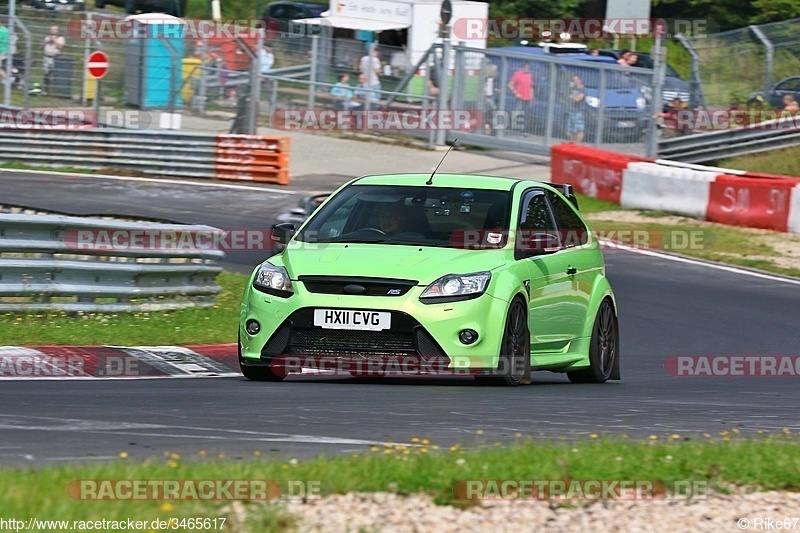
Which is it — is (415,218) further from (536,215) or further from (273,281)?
(273,281)

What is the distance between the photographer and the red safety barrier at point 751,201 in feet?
70.4

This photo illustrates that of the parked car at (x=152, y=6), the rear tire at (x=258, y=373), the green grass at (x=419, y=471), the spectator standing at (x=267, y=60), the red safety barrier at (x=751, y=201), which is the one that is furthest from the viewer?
the parked car at (x=152, y=6)

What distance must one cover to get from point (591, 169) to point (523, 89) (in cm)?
542

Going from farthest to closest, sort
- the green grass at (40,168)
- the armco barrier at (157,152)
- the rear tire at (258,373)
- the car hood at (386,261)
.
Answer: the armco barrier at (157,152) → the green grass at (40,168) → the rear tire at (258,373) → the car hood at (386,261)

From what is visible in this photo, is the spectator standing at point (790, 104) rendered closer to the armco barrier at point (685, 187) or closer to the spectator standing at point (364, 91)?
the armco barrier at point (685, 187)

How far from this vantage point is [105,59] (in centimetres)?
2778

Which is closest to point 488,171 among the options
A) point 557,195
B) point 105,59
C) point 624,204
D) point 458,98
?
point 458,98

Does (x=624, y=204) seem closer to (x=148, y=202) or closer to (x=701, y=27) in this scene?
(x=148, y=202)

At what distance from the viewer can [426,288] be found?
340 inches

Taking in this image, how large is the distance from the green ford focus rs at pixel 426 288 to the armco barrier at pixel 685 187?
11.9 metres

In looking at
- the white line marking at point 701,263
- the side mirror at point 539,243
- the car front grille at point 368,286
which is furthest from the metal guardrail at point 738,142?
the car front grille at point 368,286

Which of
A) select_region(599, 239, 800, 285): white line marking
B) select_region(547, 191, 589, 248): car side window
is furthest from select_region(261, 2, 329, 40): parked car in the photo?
select_region(547, 191, 589, 248): car side window

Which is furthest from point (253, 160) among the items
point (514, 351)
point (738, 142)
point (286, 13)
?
point (286, 13)

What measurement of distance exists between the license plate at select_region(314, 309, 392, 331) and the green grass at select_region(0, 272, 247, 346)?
2.79 m
